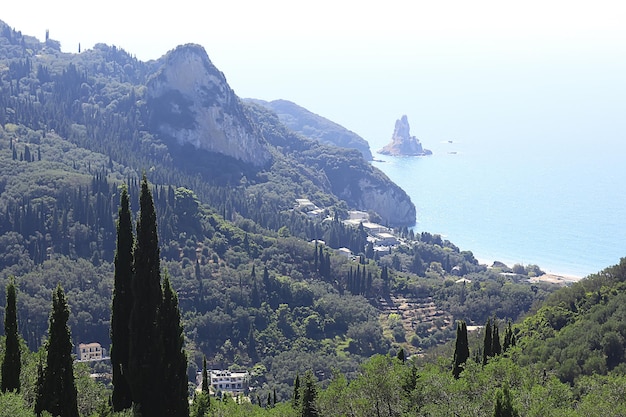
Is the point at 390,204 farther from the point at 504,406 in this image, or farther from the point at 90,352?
the point at 504,406

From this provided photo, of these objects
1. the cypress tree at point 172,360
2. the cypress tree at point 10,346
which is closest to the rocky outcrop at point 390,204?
the cypress tree at point 172,360

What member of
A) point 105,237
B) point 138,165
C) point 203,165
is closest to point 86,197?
point 105,237

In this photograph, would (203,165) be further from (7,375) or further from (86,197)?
(7,375)

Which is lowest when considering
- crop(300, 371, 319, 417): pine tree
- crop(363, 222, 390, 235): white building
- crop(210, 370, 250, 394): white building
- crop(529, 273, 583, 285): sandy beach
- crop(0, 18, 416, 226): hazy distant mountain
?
crop(210, 370, 250, 394): white building

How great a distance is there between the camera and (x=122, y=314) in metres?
25.0

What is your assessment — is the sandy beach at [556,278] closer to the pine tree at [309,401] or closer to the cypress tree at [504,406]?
the pine tree at [309,401]

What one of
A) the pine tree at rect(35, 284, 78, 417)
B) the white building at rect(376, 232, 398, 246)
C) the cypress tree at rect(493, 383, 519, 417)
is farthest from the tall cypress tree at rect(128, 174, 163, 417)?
the white building at rect(376, 232, 398, 246)

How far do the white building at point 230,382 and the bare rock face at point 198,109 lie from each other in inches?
3984

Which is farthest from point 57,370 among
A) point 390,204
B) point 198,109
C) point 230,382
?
point 390,204

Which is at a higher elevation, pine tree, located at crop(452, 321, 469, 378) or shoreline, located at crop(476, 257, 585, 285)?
shoreline, located at crop(476, 257, 585, 285)

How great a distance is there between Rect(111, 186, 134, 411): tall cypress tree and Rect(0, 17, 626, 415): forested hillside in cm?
102

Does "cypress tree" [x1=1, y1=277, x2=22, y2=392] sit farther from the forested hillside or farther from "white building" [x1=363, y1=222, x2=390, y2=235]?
"white building" [x1=363, y1=222, x2=390, y2=235]

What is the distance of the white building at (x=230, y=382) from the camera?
216ft

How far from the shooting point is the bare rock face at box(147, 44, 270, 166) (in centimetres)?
16500
